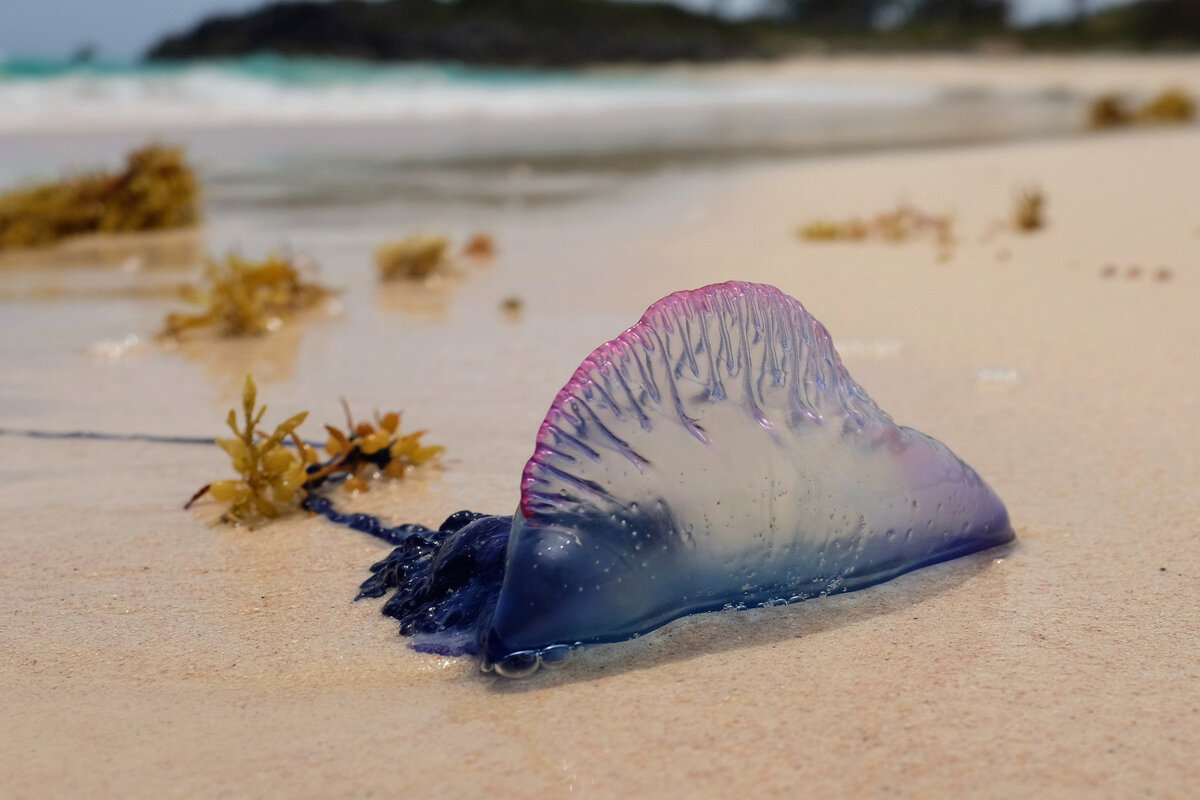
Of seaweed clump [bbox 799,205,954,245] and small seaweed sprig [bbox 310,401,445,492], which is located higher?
seaweed clump [bbox 799,205,954,245]

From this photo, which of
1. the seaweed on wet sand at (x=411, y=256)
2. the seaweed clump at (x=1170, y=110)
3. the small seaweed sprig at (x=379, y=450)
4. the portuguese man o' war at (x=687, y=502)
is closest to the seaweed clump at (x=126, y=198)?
the seaweed on wet sand at (x=411, y=256)

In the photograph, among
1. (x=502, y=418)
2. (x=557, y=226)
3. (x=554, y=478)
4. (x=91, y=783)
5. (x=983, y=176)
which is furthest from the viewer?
(x=983, y=176)

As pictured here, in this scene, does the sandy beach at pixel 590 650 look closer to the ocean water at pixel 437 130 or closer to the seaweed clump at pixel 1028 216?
the seaweed clump at pixel 1028 216

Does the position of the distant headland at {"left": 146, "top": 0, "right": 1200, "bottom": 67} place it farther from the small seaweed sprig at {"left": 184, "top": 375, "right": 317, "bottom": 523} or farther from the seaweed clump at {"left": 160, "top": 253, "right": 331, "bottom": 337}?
the small seaweed sprig at {"left": 184, "top": 375, "right": 317, "bottom": 523}

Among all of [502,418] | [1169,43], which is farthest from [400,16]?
[502,418]

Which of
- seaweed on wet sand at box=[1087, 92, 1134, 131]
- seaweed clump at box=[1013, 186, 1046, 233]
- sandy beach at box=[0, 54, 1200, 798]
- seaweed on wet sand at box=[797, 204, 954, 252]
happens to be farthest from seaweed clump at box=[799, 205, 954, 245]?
seaweed on wet sand at box=[1087, 92, 1134, 131]

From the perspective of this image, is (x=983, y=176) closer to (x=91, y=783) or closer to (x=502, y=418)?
(x=502, y=418)

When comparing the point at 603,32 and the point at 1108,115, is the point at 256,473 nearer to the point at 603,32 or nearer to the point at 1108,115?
the point at 1108,115
